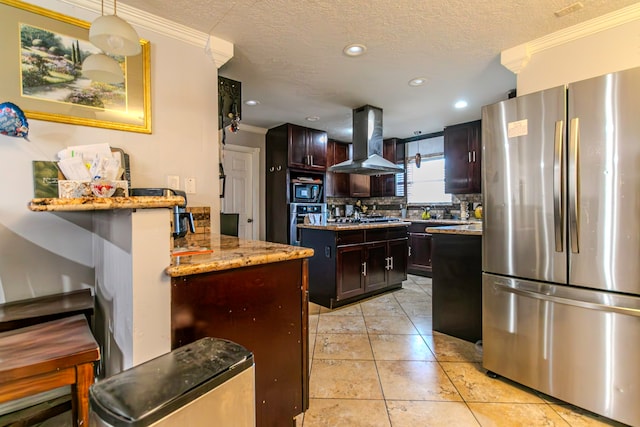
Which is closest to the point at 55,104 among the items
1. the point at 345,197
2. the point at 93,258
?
the point at 93,258

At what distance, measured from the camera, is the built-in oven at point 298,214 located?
4590 mm

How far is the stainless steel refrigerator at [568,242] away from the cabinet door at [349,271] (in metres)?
1.62

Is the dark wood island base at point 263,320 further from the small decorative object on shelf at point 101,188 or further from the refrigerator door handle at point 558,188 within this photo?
the refrigerator door handle at point 558,188

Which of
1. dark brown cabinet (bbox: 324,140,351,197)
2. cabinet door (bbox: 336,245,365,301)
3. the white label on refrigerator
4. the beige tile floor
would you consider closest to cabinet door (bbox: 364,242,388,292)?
cabinet door (bbox: 336,245,365,301)

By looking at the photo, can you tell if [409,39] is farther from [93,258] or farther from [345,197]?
[345,197]

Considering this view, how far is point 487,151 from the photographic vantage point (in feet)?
6.56

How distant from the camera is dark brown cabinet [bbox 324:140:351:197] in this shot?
5523mm

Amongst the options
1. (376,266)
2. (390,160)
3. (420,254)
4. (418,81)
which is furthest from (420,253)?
(418,81)

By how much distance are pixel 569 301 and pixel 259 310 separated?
1.69m

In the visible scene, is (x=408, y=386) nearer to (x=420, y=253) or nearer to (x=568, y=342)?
(x=568, y=342)

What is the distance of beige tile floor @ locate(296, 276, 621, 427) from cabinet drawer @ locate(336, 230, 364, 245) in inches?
34.8

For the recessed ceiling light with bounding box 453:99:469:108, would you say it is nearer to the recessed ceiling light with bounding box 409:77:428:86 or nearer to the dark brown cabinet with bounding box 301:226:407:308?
the recessed ceiling light with bounding box 409:77:428:86

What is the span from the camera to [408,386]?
6.24 feet

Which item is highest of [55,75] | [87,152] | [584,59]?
[584,59]
